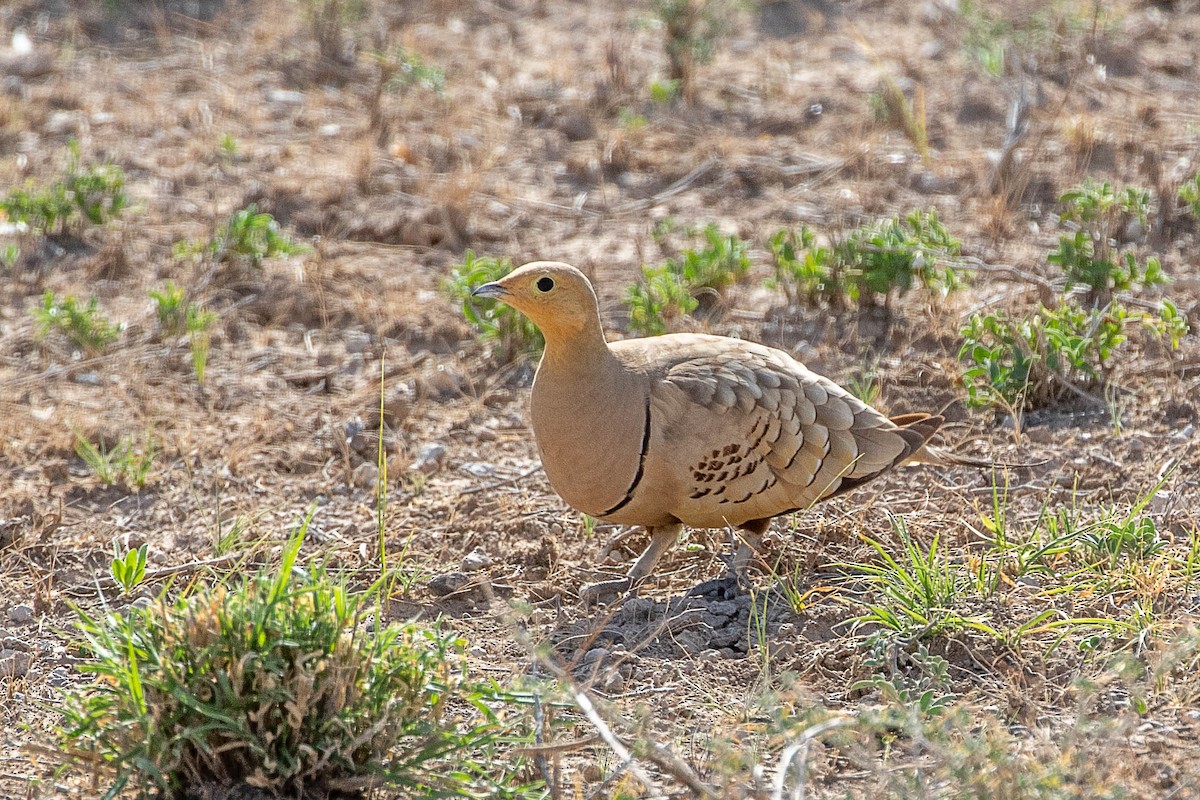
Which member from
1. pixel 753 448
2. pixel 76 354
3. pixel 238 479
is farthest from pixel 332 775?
pixel 76 354

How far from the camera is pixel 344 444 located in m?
4.70

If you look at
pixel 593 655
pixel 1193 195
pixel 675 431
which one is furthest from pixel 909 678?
pixel 1193 195

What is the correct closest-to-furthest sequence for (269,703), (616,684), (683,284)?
(269,703) < (616,684) < (683,284)

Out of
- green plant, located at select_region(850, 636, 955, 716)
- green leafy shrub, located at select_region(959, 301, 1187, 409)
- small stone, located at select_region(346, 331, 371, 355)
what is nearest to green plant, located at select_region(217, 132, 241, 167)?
small stone, located at select_region(346, 331, 371, 355)

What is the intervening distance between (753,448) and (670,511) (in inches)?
11.3

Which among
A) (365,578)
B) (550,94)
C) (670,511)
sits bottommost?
(365,578)

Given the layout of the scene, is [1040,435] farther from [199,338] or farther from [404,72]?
[404,72]

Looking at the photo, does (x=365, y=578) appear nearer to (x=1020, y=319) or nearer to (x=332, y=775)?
(x=332, y=775)

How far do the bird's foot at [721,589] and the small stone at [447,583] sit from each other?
64cm

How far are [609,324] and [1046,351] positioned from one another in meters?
1.68

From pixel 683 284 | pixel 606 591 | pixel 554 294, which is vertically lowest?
pixel 606 591

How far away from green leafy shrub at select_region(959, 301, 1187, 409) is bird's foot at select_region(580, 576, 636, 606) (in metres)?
1.36

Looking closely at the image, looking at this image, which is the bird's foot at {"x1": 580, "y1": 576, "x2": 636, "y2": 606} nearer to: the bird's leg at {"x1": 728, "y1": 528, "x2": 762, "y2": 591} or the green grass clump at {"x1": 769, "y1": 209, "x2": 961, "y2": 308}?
the bird's leg at {"x1": 728, "y1": 528, "x2": 762, "y2": 591}

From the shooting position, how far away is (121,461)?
458 centimetres
